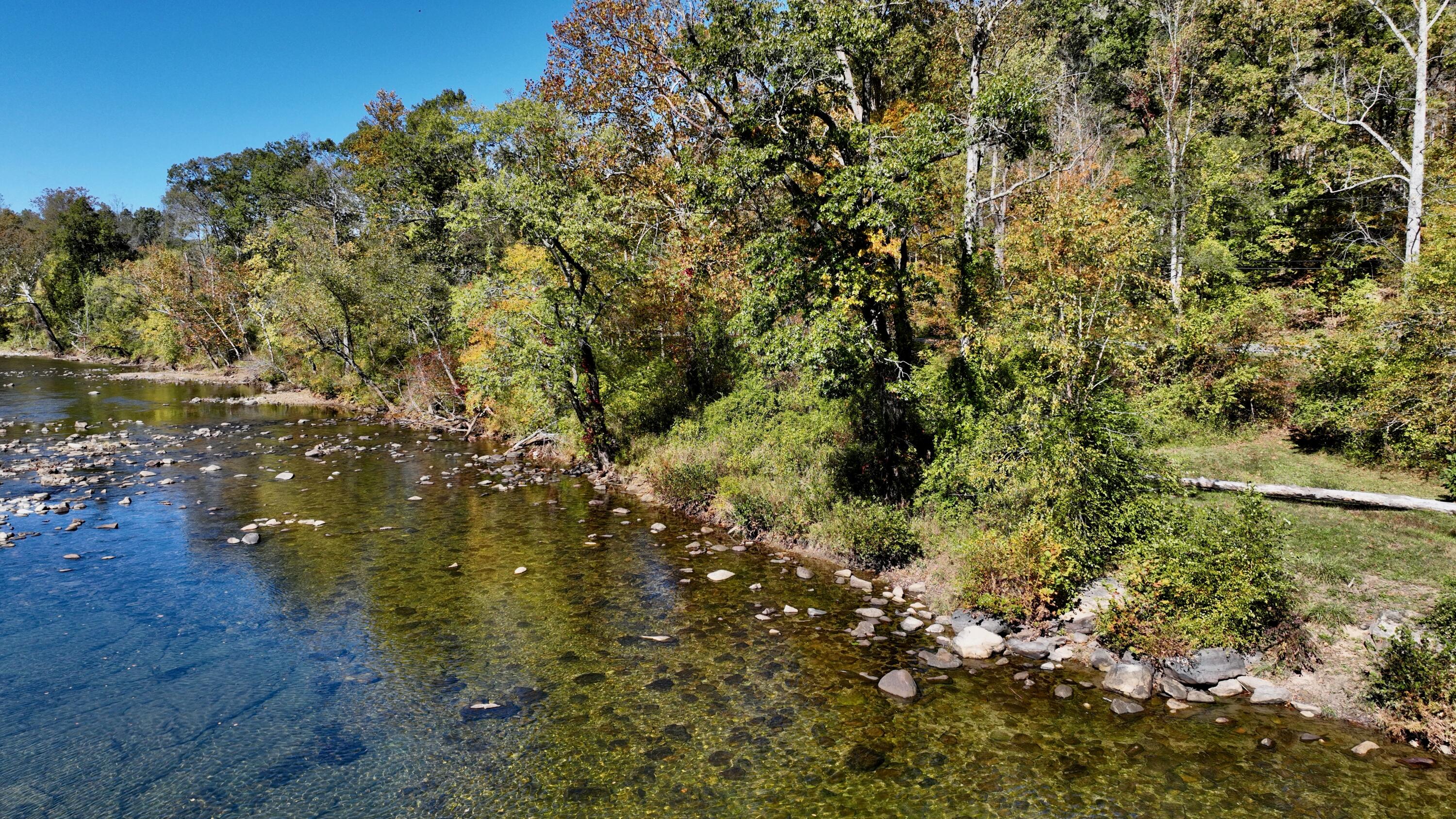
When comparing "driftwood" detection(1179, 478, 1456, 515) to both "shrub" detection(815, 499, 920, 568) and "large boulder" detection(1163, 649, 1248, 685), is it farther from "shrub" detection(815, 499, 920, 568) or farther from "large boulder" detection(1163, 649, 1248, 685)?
"shrub" detection(815, 499, 920, 568)

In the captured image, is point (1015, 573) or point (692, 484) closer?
point (1015, 573)

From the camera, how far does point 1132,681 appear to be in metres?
9.32

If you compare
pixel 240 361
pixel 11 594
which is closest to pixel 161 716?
pixel 11 594

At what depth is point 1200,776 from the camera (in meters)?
7.58

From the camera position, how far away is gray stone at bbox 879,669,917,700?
31.0 feet

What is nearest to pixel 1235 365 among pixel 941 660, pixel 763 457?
pixel 763 457

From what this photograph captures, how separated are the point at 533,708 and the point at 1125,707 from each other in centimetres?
821

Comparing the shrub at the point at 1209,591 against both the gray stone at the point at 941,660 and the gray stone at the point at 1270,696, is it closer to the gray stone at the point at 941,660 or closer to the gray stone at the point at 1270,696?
the gray stone at the point at 1270,696

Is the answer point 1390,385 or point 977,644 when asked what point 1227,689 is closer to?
point 977,644

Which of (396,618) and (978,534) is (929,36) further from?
(396,618)

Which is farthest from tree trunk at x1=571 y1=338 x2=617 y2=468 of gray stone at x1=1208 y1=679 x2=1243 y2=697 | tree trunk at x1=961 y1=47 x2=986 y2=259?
gray stone at x1=1208 y1=679 x2=1243 y2=697

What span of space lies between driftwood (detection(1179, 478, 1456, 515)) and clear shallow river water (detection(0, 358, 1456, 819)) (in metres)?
6.28

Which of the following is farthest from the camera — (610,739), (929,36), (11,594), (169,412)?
(169,412)

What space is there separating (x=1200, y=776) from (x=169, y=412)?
48.7 m
